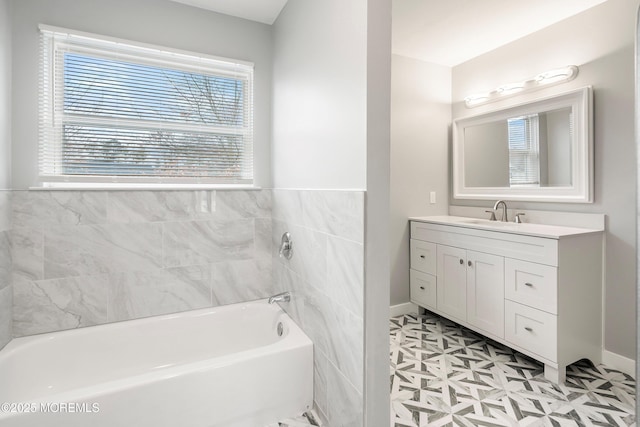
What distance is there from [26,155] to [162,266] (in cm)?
102

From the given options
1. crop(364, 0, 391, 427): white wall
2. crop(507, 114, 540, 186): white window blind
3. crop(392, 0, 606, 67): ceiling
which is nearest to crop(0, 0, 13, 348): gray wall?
crop(364, 0, 391, 427): white wall

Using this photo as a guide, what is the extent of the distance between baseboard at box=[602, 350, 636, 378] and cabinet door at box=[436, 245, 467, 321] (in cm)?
92

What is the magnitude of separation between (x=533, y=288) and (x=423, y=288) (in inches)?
42.2

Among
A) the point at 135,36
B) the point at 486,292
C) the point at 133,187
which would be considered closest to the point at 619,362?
the point at 486,292

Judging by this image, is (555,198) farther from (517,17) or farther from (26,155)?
(26,155)

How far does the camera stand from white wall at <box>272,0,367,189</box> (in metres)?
1.45

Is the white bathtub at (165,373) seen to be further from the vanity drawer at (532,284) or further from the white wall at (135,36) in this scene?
the vanity drawer at (532,284)

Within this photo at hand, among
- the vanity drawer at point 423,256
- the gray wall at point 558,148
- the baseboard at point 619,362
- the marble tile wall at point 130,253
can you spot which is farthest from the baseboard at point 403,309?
the gray wall at point 558,148

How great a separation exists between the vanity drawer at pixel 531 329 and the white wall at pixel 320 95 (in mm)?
1636

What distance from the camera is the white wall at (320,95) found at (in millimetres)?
1452

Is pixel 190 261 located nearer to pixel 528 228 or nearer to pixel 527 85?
pixel 528 228

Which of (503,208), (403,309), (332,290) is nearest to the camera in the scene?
(332,290)

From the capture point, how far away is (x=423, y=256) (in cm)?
308

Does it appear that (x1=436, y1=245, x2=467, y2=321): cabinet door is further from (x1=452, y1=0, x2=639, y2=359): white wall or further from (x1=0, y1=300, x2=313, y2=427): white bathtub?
(x1=0, y1=300, x2=313, y2=427): white bathtub
